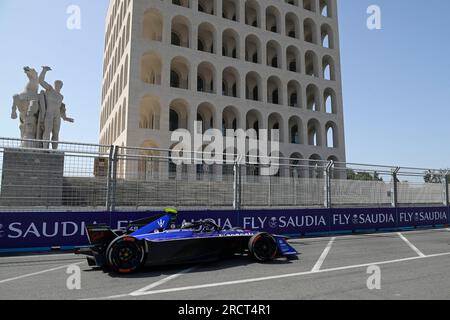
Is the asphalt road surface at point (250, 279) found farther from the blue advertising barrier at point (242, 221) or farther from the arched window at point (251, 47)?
the arched window at point (251, 47)

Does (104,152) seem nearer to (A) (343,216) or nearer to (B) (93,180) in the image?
(B) (93,180)

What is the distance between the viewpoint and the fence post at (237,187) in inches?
443

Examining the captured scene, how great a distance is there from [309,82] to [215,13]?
502 inches

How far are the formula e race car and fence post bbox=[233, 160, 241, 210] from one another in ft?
12.6

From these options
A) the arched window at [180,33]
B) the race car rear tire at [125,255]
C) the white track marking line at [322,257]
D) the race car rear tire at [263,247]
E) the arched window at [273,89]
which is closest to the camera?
the race car rear tire at [125,255]

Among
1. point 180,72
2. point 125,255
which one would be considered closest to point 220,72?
point 180,72

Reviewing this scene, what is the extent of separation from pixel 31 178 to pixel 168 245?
5.08 meters

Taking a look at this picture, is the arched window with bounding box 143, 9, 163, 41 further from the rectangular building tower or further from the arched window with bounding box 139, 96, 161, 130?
the arched window with bounding box 139, 96, 161, 130

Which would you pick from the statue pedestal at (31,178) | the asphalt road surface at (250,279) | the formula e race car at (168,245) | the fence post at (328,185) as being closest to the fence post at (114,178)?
the statue pedestal at (31,178)

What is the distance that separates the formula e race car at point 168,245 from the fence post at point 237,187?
3.83m

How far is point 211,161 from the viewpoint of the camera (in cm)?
1122

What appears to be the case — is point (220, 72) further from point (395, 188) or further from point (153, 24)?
point (395, 188)

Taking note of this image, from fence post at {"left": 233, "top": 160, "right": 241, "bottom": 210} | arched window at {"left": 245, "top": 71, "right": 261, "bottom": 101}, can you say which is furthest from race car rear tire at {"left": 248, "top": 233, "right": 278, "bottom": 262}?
arched window at {"left": 245, "top": 71, "right": 261, "bottom": 101}
